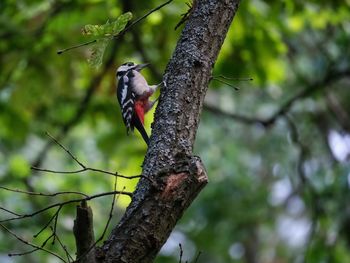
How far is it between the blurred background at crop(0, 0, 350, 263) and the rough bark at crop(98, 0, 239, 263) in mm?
2591

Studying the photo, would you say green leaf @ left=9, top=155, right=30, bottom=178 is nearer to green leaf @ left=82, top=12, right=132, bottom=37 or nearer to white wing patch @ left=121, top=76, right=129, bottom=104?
white wing patch @ left=121, top=76, right=129, bottom=104

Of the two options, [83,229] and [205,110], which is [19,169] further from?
[83,229]

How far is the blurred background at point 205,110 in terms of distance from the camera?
5.62m

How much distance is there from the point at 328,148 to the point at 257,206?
124 centimetres

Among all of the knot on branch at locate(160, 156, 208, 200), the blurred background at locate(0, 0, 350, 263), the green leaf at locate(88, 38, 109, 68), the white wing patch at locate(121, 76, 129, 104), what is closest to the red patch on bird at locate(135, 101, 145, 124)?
the white wing patch at locate(121, 76, 129, 104)

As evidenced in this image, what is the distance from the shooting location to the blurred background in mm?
5621

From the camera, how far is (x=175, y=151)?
7.63ft

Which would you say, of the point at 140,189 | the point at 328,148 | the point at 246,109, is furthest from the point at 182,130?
the point at 246,109

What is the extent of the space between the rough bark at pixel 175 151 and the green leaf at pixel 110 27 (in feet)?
0.74

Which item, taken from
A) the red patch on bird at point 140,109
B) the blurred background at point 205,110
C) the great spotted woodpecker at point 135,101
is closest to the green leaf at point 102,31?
the great spotted woodpecker at point 135,101

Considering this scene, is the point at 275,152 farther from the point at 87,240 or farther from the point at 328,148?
the point at 87,240

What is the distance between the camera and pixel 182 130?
238 centimetres

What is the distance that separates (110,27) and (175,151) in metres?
0.54

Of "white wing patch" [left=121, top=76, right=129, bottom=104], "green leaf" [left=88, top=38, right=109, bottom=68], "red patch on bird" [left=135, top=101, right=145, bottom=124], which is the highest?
"white wing patch" [left=121, top=76, right=129, bottom=104]
